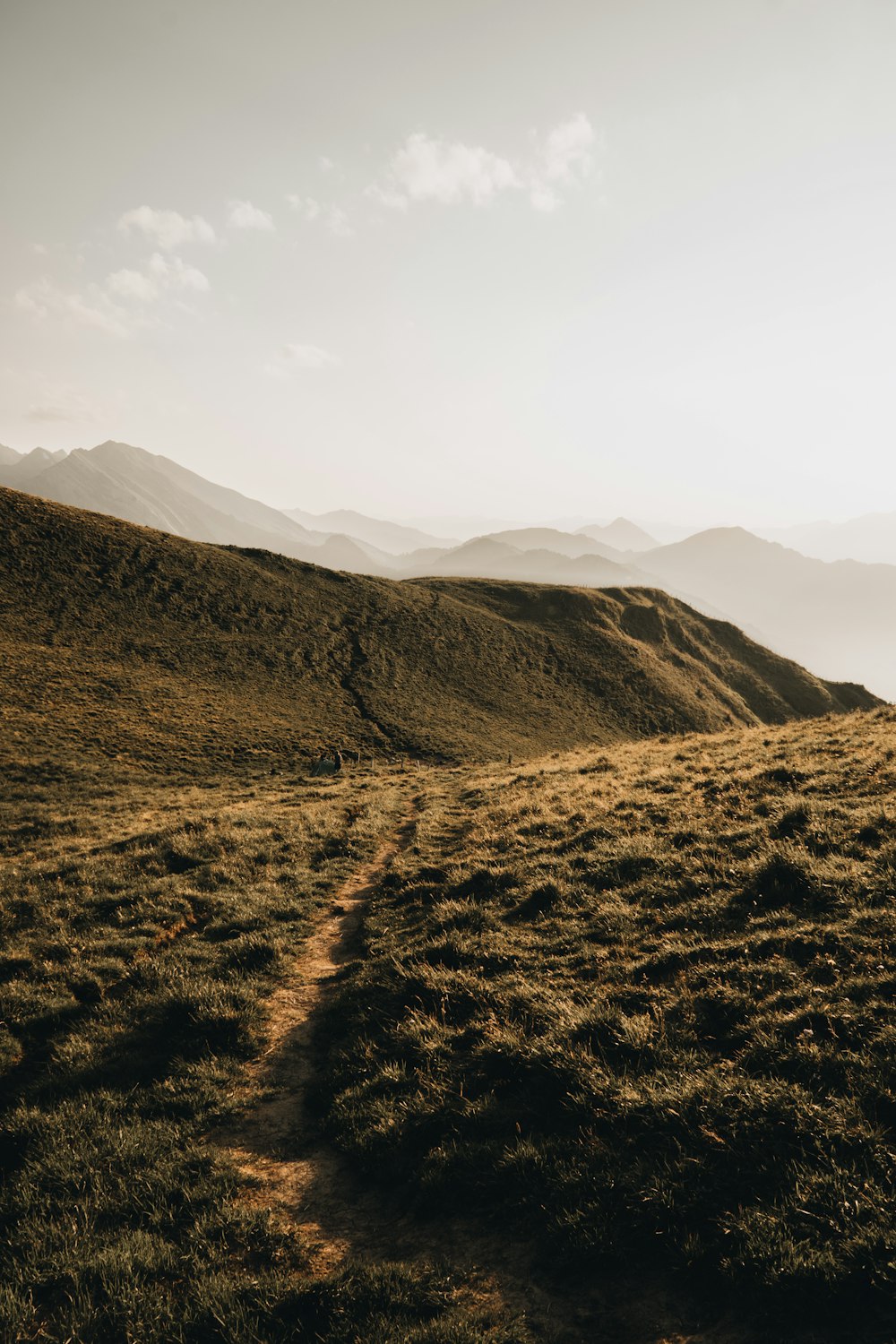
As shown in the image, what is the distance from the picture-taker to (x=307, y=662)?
193ft

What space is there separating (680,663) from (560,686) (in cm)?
2468

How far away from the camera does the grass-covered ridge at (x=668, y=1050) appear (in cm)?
491

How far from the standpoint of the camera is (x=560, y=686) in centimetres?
6600

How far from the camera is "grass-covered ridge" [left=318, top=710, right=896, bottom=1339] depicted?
4.91m

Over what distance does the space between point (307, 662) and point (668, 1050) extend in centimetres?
5471

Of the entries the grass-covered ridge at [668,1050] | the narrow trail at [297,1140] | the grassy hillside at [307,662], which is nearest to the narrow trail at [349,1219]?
the narrow trail at [297,1140]

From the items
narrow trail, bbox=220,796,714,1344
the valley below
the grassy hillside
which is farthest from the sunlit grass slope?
the grassy hillside

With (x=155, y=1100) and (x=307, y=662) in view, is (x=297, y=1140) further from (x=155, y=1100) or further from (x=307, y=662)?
(x=307, y=662)

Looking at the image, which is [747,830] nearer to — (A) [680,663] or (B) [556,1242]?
(B) [556,1242]

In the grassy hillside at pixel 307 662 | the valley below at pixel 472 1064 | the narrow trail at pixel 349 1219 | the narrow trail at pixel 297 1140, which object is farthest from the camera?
the grassy hillside at pixel 307 662

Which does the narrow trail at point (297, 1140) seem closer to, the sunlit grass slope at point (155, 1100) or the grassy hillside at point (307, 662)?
the sunlit grass slope at point (155, 1100)

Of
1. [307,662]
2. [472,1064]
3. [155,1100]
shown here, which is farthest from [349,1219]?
[307,662]

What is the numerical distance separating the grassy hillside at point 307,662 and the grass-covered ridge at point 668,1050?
1169 inches

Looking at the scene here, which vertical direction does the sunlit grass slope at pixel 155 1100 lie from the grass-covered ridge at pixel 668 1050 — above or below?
below
